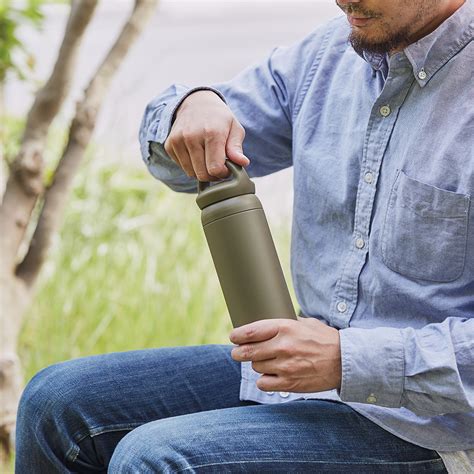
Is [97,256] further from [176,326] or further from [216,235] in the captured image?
[216,235]

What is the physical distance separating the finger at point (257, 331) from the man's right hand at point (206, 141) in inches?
11.4

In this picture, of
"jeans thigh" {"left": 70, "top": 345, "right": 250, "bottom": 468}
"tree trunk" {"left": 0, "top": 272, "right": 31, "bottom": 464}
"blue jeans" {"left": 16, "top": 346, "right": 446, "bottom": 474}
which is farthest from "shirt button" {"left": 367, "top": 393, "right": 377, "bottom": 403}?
"tree trunk" {"left": 0, "top": 272, "right": 31, "bottom": 464}

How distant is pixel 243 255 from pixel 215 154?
8.1 inches

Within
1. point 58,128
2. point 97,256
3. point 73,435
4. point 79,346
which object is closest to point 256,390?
point 73,435

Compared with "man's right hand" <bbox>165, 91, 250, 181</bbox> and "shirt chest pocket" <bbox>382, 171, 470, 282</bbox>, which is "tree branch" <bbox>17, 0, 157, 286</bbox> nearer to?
"man's right hand" <bbox>165, 91, 250, 181</bbox>

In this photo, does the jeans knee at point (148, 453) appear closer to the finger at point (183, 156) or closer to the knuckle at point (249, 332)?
the knuckle at point (249, 332)

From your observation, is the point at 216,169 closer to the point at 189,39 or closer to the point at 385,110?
the point at 385,110

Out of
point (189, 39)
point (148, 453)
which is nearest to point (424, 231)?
point (148, 453)

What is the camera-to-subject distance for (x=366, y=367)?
5.24 ft

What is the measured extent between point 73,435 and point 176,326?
5.56 ft

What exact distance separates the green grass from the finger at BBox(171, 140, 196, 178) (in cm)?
165

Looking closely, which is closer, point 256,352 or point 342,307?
point 256,352

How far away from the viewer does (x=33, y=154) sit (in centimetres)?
274

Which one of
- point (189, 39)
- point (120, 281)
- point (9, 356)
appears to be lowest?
point (120, 281)
